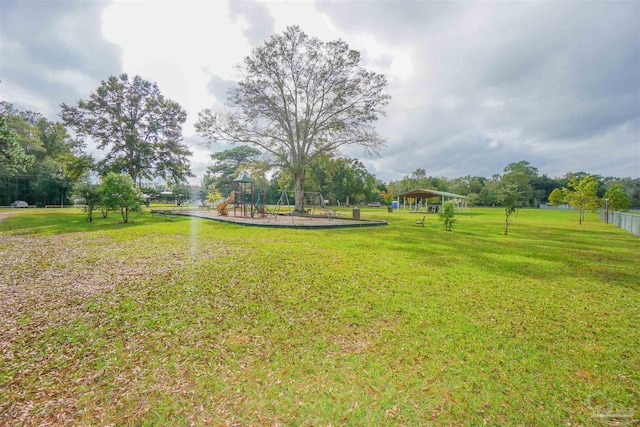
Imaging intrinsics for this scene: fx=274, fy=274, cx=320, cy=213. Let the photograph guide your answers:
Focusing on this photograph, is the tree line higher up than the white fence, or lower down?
higher up

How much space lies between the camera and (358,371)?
8.88 feet

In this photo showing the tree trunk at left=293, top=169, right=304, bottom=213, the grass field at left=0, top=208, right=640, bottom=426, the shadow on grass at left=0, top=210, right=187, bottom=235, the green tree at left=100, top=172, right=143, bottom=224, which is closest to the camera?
the grass field at left=0, top=208, right=640, bottom=426

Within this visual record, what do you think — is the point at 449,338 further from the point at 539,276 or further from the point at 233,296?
the point at 539,276

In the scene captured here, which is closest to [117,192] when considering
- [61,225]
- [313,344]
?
[61,225]

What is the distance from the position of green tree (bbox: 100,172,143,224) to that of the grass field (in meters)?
9.66

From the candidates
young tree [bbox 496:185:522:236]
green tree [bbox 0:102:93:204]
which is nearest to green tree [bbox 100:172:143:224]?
young tree [bbox 496:185:522:236]

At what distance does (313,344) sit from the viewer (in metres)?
3.16

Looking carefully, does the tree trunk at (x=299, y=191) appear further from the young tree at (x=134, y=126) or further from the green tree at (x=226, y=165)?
the green tree at (x=226, y=165)

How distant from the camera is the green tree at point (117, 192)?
14.9 meters

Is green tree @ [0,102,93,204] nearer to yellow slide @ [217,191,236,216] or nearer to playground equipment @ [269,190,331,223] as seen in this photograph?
yellow slide @ [217,191,236,216]

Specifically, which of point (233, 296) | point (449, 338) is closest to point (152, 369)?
point (233, 296)

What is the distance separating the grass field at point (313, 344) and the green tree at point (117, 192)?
9.66 m

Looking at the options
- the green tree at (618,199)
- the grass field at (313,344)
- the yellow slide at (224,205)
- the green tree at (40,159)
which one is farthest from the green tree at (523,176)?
the green tree at (40,159)

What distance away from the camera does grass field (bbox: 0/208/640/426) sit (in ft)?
7.34
